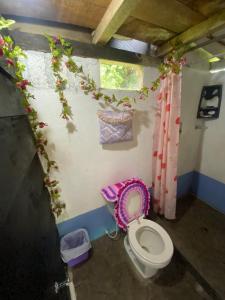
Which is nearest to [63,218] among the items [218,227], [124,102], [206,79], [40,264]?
[40,264]

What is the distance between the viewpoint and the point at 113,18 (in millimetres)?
884

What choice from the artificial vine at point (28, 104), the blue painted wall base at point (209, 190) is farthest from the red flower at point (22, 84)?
the blue painted wall base at point (209, 190)

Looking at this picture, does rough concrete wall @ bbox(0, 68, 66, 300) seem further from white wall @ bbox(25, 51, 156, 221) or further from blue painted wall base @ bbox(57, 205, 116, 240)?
blue painted wall base @ bbox(57, 205, 116, 240)

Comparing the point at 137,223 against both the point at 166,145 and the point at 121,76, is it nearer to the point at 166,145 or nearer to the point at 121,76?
the point at 166,145

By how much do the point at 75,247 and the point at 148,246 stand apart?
0.76m

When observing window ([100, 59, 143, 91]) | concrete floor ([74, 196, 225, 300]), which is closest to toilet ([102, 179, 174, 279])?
concrete floor ([74, 196, 225, 300])

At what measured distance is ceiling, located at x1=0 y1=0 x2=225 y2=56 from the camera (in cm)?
86

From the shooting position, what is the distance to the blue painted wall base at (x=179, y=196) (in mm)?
1489

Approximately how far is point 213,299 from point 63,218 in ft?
4.90

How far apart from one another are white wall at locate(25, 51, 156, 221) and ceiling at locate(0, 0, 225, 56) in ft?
0.80

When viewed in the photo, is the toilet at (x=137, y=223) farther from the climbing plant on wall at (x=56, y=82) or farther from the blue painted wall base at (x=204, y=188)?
the blue painted wall base at (x=204, y=188)

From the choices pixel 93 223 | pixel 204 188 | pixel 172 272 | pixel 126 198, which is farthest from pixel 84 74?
pixel 204 188

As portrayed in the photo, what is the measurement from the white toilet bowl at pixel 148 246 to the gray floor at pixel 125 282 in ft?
0.31

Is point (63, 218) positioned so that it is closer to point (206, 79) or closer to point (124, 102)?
point (124, 102)
